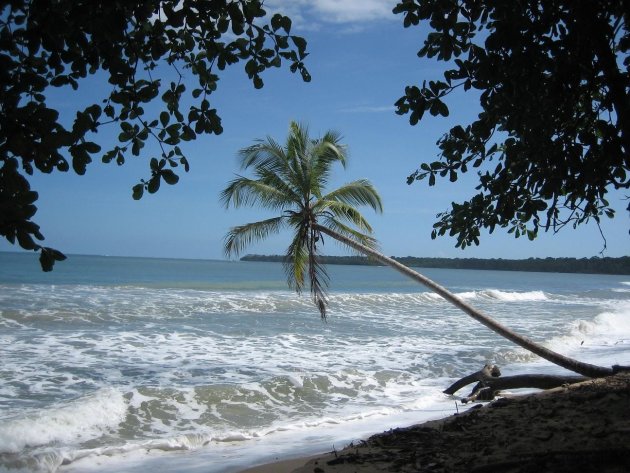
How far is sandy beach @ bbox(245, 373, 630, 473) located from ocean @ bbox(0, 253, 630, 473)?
1.46 metres

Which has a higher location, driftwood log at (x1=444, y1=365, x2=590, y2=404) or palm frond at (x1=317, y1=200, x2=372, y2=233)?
palm frond at (x1=317, y1=200, x2=372, y2=233)

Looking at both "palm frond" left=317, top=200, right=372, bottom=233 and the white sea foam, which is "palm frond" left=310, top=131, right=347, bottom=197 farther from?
the white sea foam

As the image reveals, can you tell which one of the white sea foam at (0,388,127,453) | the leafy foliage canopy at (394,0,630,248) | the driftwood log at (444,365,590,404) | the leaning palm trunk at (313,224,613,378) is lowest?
the white sea foam at (0,388,127,453)

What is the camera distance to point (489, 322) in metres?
9.09

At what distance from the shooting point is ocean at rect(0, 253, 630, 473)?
645 cm

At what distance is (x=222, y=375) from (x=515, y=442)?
707 centimetres

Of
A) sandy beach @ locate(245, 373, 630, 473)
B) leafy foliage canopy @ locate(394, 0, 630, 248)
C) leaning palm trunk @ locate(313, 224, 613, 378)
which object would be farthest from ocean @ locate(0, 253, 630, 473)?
leafy foliage canopy @ locate(394, 0, 630, 248)

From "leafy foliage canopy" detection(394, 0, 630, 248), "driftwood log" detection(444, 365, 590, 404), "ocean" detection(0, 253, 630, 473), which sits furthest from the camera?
"driftwood log" detection(444, 365, 590, 404)

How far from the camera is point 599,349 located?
1370 cm

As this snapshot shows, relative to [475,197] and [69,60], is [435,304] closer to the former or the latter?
[475,197]

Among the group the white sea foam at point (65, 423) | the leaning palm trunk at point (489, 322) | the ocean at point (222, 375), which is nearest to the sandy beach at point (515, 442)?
the ocean at point (222, 375)

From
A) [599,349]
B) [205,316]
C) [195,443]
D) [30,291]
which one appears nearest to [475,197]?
[195,443]

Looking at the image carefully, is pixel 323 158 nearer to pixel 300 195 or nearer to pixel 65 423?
pixel 300 195

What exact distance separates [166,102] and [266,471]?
356 cm
